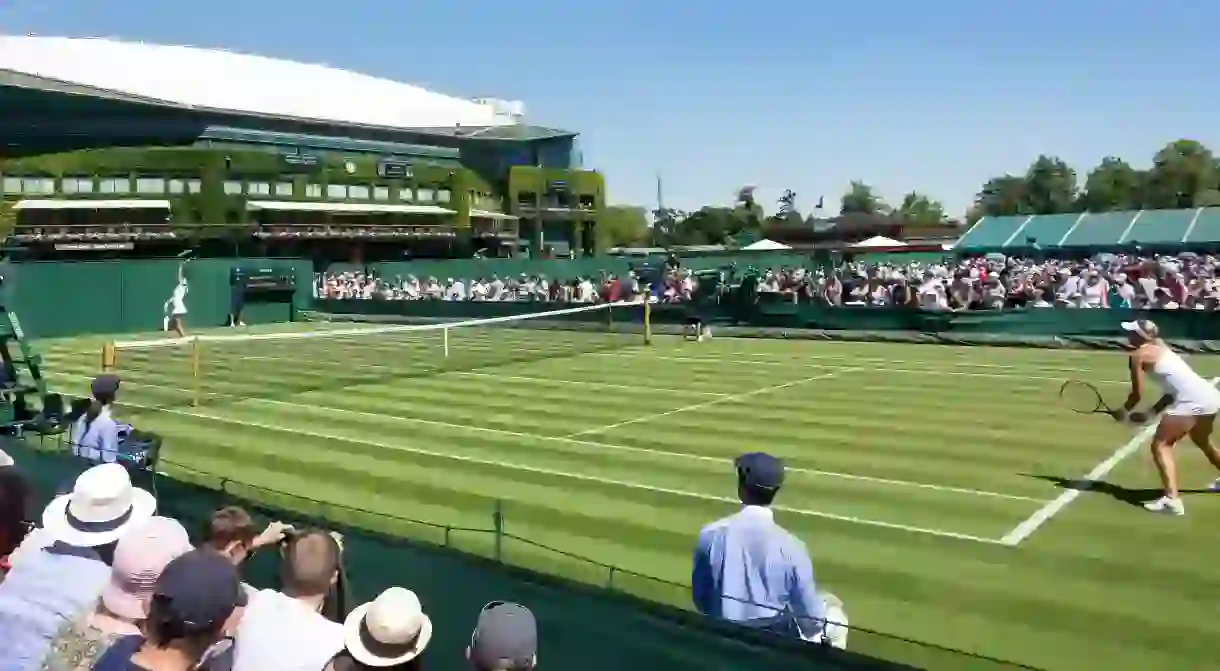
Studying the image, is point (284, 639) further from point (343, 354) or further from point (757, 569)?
point (343, 354)

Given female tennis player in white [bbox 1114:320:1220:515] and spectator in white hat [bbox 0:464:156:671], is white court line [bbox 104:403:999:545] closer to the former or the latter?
female tennis player in white [bbox 1114:320:1220:515]

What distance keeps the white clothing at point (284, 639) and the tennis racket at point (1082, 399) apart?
13.0 m

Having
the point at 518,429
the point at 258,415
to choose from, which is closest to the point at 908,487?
the point at 518,429

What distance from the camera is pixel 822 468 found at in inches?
477

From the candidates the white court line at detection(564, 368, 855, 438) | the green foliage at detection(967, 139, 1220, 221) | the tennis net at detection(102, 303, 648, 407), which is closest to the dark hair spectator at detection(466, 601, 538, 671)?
the white court line at detection(564, 368, 855, 438)

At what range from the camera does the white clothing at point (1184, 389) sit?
30.7 feet

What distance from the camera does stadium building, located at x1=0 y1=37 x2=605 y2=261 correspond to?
247 ft

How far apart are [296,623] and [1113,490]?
9068 mm

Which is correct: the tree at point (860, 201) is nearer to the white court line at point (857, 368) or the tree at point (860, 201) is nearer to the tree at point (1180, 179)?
the tree at point (1180, 179)

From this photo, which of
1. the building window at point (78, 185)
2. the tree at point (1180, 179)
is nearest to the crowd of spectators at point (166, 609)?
the building window at point (78, 185)

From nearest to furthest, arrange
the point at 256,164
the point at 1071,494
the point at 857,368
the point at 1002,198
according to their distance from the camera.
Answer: the point at 1071,494
the point at 857,368
the point at 256,164
the point at 1002,198

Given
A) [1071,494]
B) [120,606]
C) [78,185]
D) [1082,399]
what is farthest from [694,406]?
[78,185]

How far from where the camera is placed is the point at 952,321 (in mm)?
26266

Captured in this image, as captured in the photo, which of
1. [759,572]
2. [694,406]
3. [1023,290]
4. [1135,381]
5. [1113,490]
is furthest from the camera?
[1023,290]
